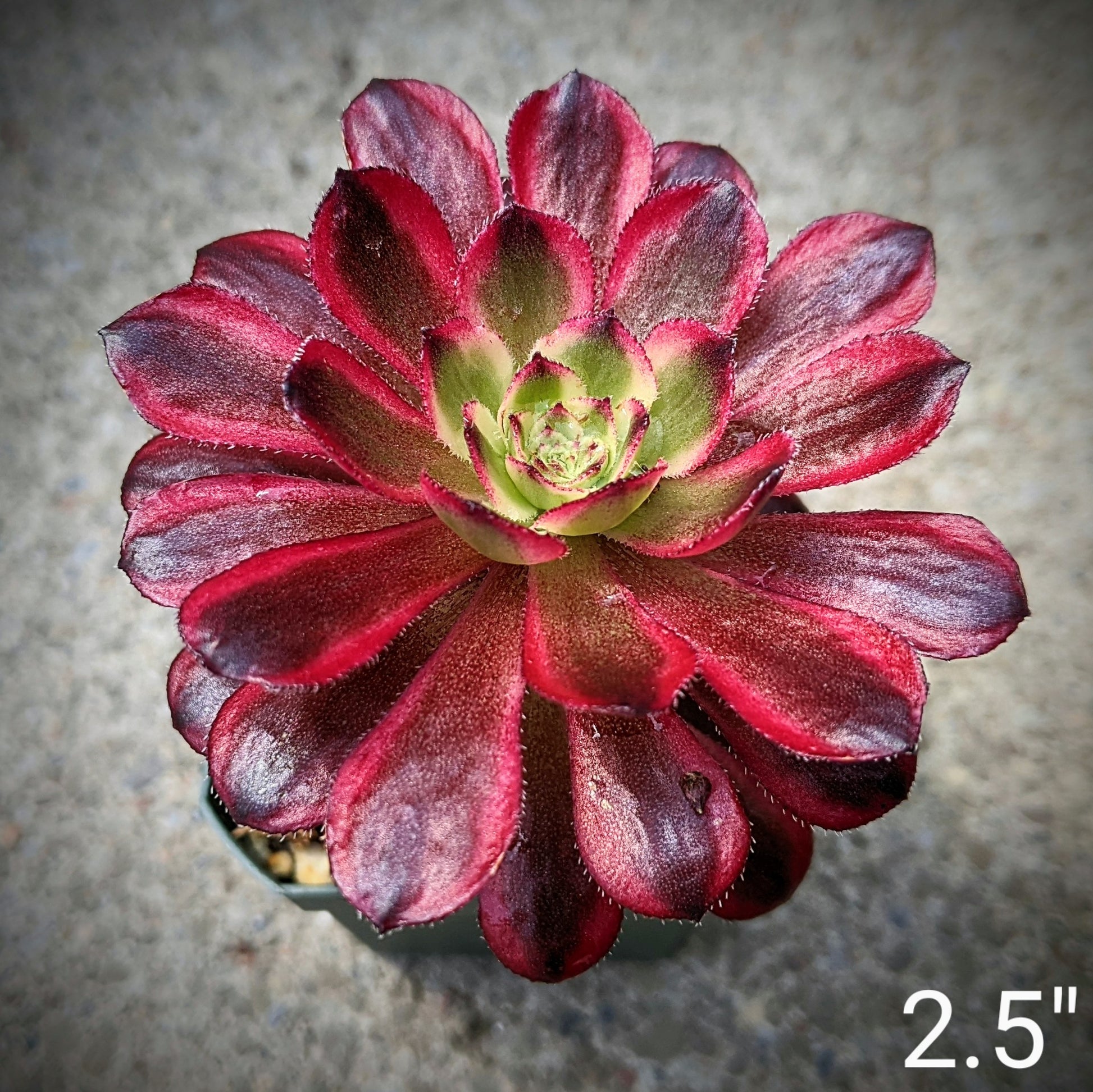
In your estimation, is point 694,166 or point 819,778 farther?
point 694,166

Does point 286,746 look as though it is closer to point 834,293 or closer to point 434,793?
point 434,793

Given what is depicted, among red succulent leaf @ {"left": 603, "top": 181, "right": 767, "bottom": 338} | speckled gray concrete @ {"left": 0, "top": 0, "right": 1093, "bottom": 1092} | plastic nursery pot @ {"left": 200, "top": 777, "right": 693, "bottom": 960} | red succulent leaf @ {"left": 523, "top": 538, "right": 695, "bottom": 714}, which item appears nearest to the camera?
red succulent leaf @ {"left": 523, "top": 538, "right": 695, "bottom": 714}

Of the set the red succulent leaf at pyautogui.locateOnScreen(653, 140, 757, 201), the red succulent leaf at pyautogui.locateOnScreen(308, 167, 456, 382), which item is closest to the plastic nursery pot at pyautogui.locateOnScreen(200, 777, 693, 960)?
the red succulent leaf at pyautogui.locateOnScreen(308, 167, 456, 382)

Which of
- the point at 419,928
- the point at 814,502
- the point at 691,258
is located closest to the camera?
the point at 691,258

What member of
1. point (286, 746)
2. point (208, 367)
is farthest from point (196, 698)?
point (208, 367)

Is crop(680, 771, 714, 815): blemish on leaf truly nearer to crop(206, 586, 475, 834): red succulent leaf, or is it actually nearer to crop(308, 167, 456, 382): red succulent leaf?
crop(206, 586, 475, 834): red succulent leaf

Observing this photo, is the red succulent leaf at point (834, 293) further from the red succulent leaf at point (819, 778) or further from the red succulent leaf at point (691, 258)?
the red succulent leaf at point (819, 778)
